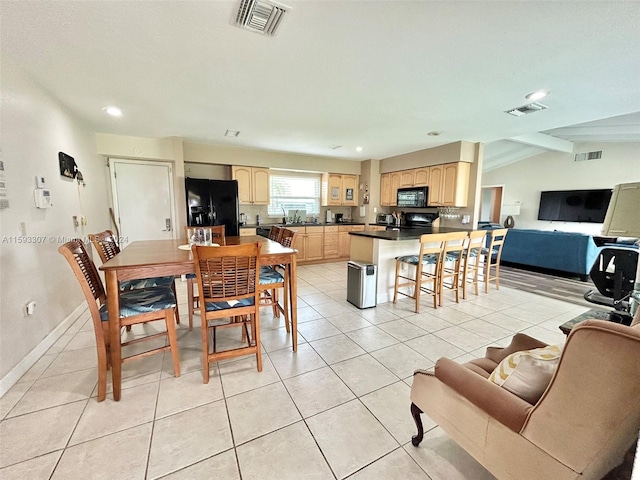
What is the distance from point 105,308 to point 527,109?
441cm

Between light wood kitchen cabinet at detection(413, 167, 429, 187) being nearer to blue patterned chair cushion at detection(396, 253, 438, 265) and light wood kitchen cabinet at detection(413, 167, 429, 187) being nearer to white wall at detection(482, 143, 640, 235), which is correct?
blue patterned chair cushion at detection(396, 253, 438, 265)

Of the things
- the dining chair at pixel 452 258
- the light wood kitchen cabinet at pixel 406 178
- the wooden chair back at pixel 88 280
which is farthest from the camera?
the light wood kitchen cabinet at pixel 406 178

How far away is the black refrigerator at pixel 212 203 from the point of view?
→ 436 cm

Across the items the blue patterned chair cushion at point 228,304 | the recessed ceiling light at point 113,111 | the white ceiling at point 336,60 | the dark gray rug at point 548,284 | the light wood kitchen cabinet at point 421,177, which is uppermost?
the white ceiling at point 336,60

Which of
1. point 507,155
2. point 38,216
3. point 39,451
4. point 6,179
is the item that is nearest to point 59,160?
point 38,216

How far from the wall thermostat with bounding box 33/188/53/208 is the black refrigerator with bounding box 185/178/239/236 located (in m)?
2.02

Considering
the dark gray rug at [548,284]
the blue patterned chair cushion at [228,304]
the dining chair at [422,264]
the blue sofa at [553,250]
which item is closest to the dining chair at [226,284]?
the blue patterned chair cushion at [228,304]

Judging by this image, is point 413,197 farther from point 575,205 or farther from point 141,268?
point 575,205

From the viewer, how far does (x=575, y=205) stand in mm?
6785

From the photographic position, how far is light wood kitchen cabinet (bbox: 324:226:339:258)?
5.83 m

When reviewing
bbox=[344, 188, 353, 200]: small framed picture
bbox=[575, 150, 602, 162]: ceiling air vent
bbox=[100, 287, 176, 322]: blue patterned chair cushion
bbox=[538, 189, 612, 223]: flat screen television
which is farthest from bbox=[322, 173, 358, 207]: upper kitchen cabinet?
bbox=[575, 150, 602, 162]: ceiling air vent

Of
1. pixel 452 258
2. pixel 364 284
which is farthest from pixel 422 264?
pixel 364 284

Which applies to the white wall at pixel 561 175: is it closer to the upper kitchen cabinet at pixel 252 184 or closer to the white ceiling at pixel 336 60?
the white ceiling at pixel 336 60

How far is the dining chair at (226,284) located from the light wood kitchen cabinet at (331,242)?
3.94 metres
